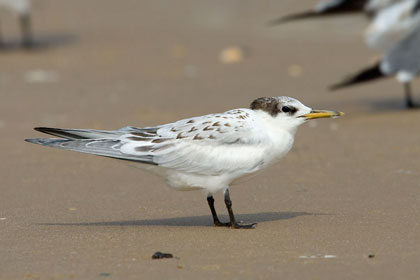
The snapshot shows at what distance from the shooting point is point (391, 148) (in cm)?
684

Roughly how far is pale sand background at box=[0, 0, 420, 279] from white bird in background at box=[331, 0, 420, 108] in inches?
13.8

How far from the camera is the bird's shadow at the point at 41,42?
42.0ft

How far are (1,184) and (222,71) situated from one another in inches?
221

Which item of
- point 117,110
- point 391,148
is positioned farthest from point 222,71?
point 391,148

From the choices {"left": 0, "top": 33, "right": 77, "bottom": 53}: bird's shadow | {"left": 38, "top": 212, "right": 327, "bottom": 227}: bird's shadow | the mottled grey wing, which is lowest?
{"left": 38, "top": 212, "right": 327, "bottom": 227}: bird's shadow

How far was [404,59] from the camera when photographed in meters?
8.55

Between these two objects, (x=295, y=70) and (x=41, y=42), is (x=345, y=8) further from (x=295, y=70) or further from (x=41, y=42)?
(x=41, y=42)

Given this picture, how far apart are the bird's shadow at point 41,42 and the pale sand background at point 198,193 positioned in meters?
0.08

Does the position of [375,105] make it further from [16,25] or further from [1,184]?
[16,25]

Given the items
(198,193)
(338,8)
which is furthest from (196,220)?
(338,8)

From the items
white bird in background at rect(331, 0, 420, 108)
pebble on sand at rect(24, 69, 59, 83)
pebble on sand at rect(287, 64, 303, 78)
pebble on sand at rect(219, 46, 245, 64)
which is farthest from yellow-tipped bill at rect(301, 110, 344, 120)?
pebble on sand at rect(219, 46, 245, 64)

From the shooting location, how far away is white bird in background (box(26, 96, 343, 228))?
457cm

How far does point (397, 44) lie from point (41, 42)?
6.34m

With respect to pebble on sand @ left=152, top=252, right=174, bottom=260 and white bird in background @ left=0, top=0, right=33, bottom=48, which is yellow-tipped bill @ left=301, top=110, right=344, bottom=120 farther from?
white bird in background @ left=0, top=0, right=33, bottom=48
